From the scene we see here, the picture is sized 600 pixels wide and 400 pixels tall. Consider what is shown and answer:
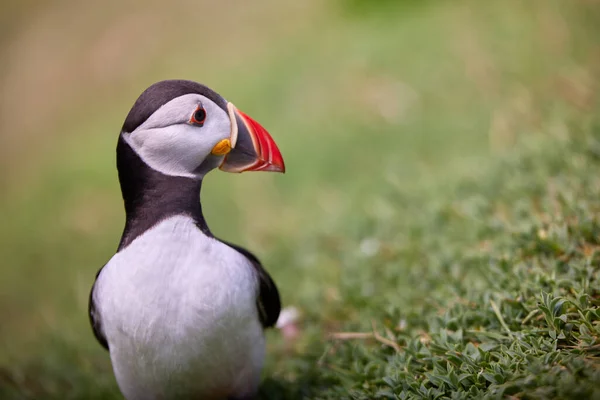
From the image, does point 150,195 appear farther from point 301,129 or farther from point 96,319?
point 301,129

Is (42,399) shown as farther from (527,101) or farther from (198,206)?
(527,101)

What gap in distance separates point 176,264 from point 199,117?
553 millimetres

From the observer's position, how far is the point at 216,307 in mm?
2363

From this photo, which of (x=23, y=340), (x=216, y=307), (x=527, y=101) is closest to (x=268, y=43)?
(x=527, y=101)

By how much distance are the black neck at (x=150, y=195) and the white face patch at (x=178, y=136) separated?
1.1 inches

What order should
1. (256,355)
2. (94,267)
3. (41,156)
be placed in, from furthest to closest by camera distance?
(41,156), (94,267), (256,355)

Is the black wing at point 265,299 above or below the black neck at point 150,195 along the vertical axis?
below

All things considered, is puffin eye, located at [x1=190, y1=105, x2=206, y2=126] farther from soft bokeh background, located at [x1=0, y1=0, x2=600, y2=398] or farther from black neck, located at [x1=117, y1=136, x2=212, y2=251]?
soft bokeh background, located at [x1=0, y1=0, x2=600, y2=398]

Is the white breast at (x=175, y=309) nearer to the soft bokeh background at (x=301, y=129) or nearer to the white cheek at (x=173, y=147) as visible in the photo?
the white cheek at (x=173, y=147)

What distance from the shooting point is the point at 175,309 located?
7.64 feet

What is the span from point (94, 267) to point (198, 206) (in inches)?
126

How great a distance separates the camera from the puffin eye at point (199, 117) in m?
2.39

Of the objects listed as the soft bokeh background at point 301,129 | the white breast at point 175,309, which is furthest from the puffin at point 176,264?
the soft bokeh background at point 301,129

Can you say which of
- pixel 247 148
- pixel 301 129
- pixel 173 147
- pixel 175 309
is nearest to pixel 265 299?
pixel 175 309
